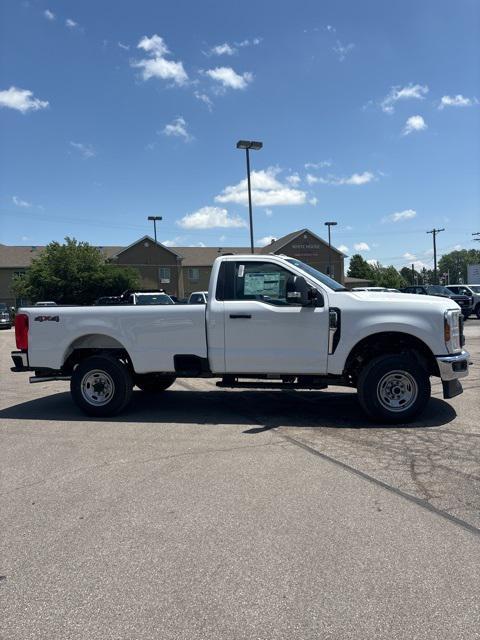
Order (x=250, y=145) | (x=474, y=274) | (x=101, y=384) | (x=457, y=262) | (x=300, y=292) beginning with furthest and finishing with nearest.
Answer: (x=457, y=262) < (x=474, y=274) < (x=250, y=145) < (x=101, y=384) < (x=300, y=292)

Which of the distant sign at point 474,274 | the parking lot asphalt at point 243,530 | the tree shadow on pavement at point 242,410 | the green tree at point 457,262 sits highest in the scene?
the green tree at point 457,262

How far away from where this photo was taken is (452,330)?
6.21m

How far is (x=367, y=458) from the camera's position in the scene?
5.05 meters

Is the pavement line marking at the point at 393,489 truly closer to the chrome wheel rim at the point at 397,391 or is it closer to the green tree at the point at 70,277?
the chrome wheel rim at the point at 397,391

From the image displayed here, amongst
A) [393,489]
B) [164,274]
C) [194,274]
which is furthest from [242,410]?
[194,274]

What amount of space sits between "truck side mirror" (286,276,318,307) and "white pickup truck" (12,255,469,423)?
13 mm

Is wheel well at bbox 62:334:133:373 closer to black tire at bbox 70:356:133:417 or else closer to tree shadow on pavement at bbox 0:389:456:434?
black tire at bbox 70:356:133:417

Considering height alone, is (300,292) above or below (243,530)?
above

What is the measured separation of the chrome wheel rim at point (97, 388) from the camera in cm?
711

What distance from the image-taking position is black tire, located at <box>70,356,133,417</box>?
23.1ft

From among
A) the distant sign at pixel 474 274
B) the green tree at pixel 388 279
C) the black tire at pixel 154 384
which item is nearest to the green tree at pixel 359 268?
the green tree at pixel 388 279

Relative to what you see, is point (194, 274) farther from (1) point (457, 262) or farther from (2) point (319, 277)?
(1) point (457, 262)

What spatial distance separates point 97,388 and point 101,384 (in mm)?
80

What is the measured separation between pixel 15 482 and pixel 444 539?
12.1 ft
